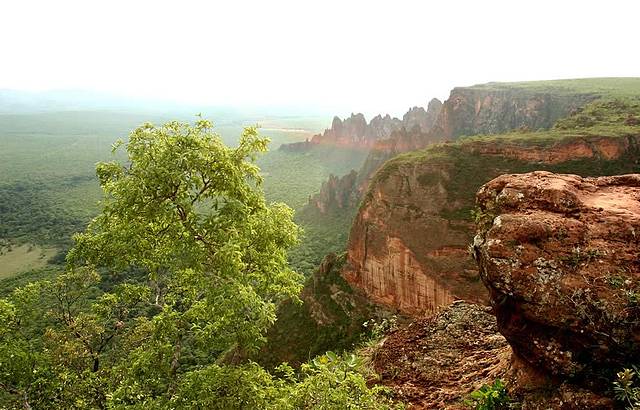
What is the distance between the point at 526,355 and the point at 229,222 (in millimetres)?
6064

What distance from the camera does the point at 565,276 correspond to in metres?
6.74

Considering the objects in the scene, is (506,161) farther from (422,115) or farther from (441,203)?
(422,115)

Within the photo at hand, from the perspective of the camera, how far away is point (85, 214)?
92562 mm

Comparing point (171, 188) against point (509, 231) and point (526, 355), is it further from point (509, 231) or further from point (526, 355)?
point (526, 355)

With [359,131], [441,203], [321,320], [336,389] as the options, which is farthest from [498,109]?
[336,389]

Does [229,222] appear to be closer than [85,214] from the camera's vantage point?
Yes

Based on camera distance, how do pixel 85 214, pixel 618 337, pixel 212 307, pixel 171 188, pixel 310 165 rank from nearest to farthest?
pixel 618 337 → pixel 212 307 → pixel 171 188 → pixel 85 214 → pixel 310 165

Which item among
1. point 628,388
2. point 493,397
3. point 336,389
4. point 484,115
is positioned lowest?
point 493,397

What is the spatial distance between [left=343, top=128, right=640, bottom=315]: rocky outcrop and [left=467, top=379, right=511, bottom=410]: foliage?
30688 millimetres

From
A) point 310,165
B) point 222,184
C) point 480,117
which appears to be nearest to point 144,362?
point 222,184

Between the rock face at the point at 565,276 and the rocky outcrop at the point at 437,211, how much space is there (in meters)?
31.0

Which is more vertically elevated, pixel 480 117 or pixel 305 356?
pixel 480 117

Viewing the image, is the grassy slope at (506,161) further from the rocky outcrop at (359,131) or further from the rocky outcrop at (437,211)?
the rocky outcrop at (359,131)

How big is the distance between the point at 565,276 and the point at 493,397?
8.07 feet
